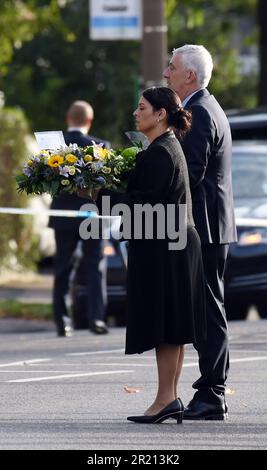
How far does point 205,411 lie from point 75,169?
1.48 metres

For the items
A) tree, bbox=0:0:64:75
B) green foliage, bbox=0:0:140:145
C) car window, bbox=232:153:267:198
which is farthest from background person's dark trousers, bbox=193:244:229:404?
green foliage, bbox=0:0:140:145

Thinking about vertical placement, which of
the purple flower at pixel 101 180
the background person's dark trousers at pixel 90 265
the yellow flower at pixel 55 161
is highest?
the yellow flower at pixel 55 161

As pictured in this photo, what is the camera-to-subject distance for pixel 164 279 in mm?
7871

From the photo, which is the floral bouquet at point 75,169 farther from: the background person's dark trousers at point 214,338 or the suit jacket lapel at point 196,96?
the background person's dark trousers at point 214,338

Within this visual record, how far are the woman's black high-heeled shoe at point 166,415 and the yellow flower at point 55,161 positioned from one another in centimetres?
140

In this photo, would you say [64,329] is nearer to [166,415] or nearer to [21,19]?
[166,415]

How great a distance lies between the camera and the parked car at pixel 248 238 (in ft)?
46.4

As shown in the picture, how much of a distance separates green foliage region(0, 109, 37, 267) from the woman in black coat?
12301mm

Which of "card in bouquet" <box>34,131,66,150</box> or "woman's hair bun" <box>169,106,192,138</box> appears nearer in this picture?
"woman's hair bun" <box>169,106,192,138</box>

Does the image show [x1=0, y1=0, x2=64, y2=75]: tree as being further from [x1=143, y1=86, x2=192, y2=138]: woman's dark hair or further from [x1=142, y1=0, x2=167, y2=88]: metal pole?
[x1=143, y1=86, x2=192, y2=138]: woman's dark hair

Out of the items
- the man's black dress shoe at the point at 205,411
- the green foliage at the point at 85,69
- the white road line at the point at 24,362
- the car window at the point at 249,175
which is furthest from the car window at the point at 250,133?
the green foliage at the point at 85,69

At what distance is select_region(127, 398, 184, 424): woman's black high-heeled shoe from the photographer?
796 centimetres

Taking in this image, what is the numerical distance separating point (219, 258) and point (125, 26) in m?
8.16

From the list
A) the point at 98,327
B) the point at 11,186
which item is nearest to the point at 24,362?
the point at 98,327
